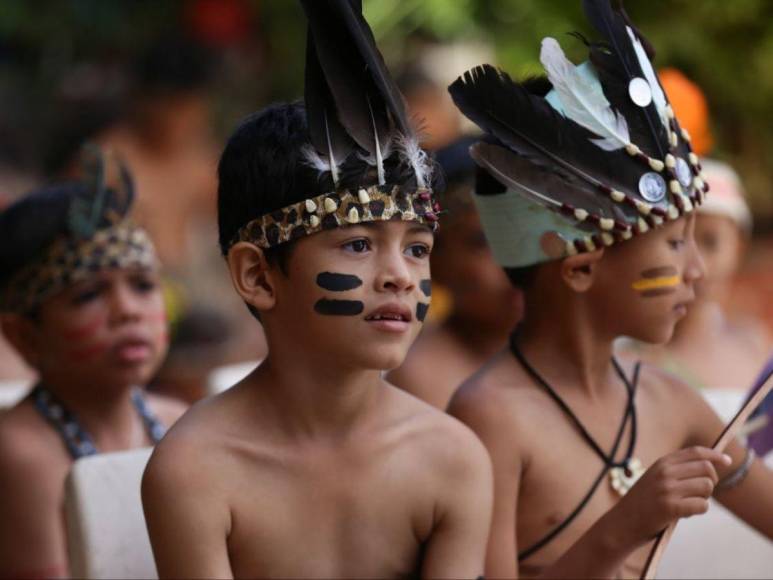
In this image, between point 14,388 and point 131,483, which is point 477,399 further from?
point 14,388

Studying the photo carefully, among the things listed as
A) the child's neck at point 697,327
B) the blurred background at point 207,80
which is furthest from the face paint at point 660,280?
the blurred background at point 207,80

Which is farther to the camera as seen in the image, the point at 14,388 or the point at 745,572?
the point at 14,388

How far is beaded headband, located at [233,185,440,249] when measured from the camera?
8.62ft

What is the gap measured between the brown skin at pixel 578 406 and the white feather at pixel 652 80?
0.23 meters

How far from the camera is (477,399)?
3.17m

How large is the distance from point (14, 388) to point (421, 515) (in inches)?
109

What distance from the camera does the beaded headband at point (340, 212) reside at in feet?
8.62

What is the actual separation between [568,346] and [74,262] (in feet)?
5.02

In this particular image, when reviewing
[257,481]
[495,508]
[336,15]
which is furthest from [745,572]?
[336,15]

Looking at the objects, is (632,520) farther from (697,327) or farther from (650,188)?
(697,327)

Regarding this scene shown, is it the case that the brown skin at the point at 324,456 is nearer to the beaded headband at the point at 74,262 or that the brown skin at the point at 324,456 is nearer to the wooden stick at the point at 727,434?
the wooden stick at the point at 727,434

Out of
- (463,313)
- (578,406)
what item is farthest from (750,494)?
(463,313)

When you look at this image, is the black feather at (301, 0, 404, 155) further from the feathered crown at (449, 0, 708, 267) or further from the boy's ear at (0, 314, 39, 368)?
the boy's ear at (0, 314, 39, 368)

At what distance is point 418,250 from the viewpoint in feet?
8.92
